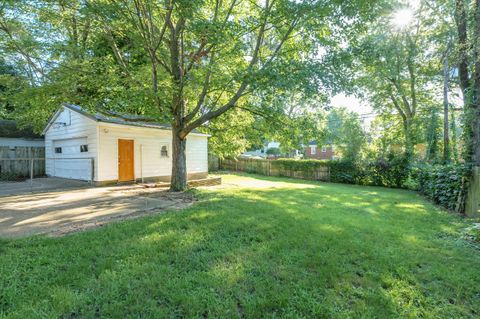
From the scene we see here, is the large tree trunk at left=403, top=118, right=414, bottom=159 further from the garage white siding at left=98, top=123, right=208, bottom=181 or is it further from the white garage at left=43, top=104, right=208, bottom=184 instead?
the white garage at left=43, top=104, right=208, bottom=184

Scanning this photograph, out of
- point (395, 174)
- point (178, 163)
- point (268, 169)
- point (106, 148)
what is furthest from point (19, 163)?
point (395, 174)

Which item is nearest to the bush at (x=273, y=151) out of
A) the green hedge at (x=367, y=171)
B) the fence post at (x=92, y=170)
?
the green hedge at (x=367, y=171)

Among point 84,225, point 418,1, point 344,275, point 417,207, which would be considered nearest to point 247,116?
A: point 417,207

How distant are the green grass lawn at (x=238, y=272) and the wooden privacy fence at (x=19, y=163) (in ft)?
38.0

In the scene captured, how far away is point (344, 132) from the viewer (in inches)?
662

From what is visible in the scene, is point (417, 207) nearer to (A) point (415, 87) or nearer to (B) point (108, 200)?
(B) point (108, 200)

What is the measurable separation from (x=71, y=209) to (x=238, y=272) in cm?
505

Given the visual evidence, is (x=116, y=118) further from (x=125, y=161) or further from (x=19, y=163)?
(x=19, y=163)

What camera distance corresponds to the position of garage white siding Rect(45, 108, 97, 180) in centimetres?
1139

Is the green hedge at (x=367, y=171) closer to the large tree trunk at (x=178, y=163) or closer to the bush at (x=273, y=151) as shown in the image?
the large tree trunk at (x=178, y=163)

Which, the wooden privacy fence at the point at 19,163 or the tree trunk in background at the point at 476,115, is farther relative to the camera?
the wooden privacy fence at the point at 19,163

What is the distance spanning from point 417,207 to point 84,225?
9.13 metres

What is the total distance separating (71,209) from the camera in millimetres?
6223

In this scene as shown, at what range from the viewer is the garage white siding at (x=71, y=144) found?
11.4 m
